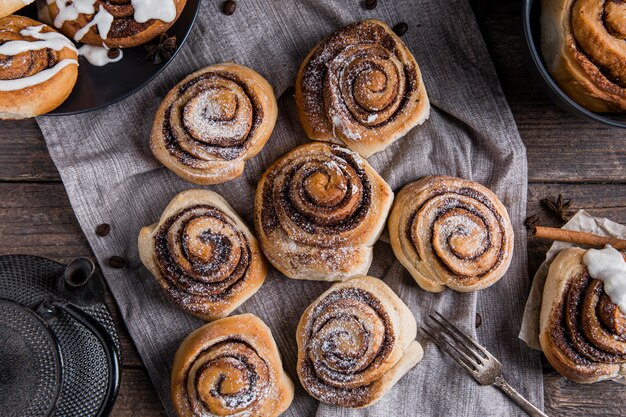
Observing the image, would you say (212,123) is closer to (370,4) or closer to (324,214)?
(324,214)

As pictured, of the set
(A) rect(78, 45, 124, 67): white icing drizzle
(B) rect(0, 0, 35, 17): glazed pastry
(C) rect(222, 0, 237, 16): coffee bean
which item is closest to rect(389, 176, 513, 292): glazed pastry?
(C) rect(222, 0, 237, 16): coffee bean

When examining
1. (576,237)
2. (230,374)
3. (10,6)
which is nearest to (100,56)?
(10,6)

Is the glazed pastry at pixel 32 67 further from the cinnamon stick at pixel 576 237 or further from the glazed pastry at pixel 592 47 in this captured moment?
the cinnamon stick at pixel 576 237

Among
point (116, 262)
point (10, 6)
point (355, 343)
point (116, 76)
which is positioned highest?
point (10, 6)

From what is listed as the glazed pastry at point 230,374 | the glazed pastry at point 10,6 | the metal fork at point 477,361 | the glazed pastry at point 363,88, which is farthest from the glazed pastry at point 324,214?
the glazed pastry at point 10,6

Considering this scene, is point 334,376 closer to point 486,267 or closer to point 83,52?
point 486,267
